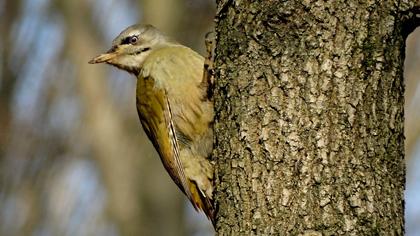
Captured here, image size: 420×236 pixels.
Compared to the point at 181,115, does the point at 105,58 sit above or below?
above

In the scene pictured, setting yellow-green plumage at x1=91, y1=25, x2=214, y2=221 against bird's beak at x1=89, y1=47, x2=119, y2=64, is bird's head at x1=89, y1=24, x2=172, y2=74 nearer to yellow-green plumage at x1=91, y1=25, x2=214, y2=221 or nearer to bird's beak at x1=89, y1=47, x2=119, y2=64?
bird's beak at x1=89, y1=47, x2=119, y2=64

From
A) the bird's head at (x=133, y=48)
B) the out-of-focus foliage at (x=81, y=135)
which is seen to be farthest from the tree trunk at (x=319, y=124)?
the out-of-focus foliage at (x=81, y=135)

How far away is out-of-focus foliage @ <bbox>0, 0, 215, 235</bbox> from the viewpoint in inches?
336

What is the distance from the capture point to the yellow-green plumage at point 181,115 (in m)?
4.54

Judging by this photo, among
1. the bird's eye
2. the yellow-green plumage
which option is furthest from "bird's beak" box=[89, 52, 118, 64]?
the yellow-green plumage

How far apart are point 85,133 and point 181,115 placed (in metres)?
5.31

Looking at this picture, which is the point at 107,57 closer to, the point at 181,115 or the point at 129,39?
the point at 129,39

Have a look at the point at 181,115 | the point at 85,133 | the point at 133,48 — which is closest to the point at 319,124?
the point at 181,115

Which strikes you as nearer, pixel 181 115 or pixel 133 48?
pixel 181 115

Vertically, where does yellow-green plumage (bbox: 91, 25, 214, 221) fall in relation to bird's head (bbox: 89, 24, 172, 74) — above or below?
below

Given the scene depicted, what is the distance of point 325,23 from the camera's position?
314 centimetres

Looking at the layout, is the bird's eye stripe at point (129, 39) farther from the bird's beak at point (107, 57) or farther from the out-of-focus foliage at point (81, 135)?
the out-of-focus foliage at point (81, 135)

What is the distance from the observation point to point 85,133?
9.87 metres

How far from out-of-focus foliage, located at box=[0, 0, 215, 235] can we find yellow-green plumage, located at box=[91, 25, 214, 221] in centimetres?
342
